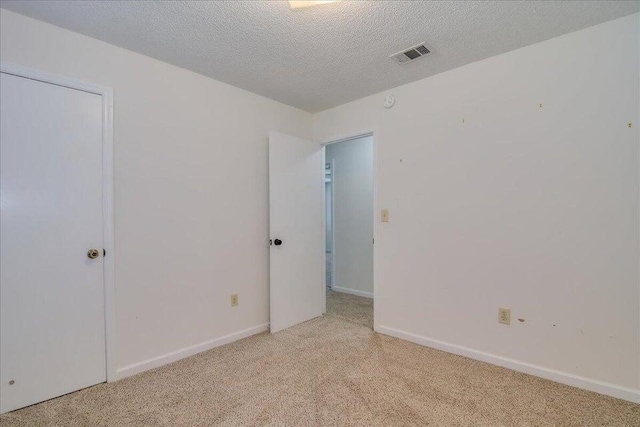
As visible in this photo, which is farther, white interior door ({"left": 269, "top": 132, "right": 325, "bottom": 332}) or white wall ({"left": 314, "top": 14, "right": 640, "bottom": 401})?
white interior door ({"left": 269, "top": 132, "right": 325, "bottom": 332})

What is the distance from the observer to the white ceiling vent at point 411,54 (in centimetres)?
213

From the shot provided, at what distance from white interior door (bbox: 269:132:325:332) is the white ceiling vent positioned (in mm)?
1301

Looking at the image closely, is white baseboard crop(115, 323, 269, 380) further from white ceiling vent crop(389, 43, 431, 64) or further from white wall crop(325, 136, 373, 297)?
white ceiling vent crop(389, 43, 431, 64)

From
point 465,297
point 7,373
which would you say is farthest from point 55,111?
point 465,297

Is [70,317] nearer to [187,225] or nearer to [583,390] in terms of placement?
[187,225]

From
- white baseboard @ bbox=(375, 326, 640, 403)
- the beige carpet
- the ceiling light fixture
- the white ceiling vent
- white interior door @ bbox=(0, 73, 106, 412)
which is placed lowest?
the beige carpet

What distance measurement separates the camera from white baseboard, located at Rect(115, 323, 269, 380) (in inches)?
84.0

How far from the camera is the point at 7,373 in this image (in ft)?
5.69

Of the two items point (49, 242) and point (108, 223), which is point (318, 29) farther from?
point (49, 242)

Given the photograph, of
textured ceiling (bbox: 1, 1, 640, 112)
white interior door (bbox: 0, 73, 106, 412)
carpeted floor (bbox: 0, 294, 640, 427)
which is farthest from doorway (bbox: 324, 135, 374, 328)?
white interior door (bbox: 0, 73, 106, 412)

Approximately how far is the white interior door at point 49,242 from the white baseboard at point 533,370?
245cm

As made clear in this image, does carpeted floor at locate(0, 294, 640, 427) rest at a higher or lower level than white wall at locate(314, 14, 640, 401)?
lower

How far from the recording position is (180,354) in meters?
2.39

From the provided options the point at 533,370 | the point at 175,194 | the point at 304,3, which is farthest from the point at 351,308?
the point at 304,3
